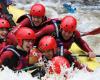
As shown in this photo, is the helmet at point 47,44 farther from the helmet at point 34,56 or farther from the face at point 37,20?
the face at point 37,20

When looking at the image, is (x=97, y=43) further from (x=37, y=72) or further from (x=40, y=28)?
(x=37, y=72)

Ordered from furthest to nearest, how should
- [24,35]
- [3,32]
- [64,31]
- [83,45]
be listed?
[83,45] → [3,32] → [64,31] → [24,35]

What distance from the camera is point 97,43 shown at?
8.26m

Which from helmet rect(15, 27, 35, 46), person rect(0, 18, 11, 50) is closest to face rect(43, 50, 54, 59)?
helmet rect(15, 27, 35, 46)

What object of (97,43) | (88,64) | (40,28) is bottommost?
(97,43)

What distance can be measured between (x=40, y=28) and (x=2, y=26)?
538mm

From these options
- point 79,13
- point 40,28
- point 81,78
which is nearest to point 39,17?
point 40,28

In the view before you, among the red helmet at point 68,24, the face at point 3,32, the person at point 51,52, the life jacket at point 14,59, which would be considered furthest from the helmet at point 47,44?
the face at point 3,32

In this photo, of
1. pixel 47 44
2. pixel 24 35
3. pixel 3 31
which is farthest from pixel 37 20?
pixel 47 44

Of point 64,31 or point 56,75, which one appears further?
point 64,31

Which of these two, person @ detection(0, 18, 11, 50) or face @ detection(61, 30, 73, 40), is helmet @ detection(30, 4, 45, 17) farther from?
face @ detection(61, 30, 73, 40)

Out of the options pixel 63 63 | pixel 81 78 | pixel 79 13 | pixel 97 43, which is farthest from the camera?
pixel 79 13

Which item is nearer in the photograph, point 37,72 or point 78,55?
point 37,72

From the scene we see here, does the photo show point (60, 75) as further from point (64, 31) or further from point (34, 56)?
point (64, 31)
